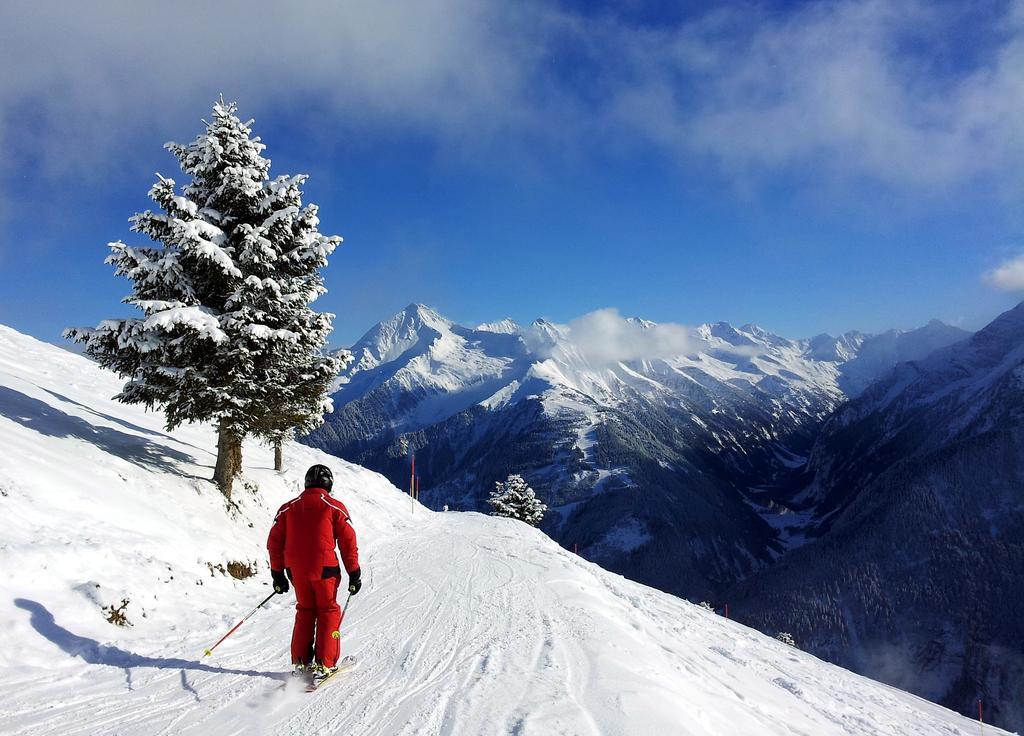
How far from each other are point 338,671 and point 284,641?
75.4 inches

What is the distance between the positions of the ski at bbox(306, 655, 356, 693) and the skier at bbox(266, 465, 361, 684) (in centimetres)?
5

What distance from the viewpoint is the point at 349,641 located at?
7469 millimetres

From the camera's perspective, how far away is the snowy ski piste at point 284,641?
16.6ft

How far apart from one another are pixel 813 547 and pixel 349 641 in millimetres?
228186

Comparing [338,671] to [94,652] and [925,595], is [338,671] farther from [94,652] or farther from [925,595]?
[925,595]

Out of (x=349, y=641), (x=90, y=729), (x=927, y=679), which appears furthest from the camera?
(x=927, y=679)

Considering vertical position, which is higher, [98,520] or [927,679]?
[98,520]

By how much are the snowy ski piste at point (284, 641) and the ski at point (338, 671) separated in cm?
8

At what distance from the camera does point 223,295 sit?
1330cm

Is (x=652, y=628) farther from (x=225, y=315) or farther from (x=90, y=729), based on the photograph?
(x=225, y=315)

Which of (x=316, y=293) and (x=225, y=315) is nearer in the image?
(x=225, y=315)

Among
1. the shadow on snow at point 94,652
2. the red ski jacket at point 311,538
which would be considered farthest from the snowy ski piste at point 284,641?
the red ski jacket at point 311,538

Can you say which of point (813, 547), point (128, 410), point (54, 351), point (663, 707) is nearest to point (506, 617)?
point (663, 707)

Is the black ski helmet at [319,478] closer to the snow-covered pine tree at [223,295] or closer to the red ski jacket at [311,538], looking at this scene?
the red ski jacket at [311,538]
